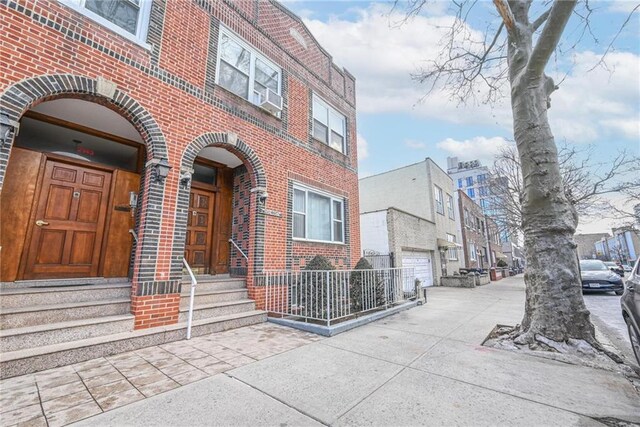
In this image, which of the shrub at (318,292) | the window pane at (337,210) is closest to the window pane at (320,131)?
the window pane at (337,210)

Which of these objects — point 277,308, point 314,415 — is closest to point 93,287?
point 277,308

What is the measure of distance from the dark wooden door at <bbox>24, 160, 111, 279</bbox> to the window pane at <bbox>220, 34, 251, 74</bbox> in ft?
12.6

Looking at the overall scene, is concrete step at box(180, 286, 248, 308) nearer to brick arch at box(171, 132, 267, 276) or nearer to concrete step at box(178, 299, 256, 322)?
concrete step at box(178, 299, 256, 322)

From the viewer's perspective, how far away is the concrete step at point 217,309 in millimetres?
4706

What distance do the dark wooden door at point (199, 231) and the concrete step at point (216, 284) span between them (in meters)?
0.49

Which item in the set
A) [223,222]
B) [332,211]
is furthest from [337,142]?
[223,222]

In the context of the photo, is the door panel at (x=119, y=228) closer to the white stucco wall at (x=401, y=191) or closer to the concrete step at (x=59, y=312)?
the concrete step at (x=59, y=312)

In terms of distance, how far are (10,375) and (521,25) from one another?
A: 30.2 feet

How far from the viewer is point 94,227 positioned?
5.06 meters

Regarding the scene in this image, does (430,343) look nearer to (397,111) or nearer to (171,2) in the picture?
(397,111)

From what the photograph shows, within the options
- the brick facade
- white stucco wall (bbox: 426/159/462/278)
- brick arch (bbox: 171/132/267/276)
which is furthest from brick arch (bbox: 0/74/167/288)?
the brick facade

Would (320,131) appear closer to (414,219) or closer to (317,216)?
(317,216)

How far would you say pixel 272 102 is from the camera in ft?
22.8

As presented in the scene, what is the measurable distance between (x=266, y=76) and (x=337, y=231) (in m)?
5.11
